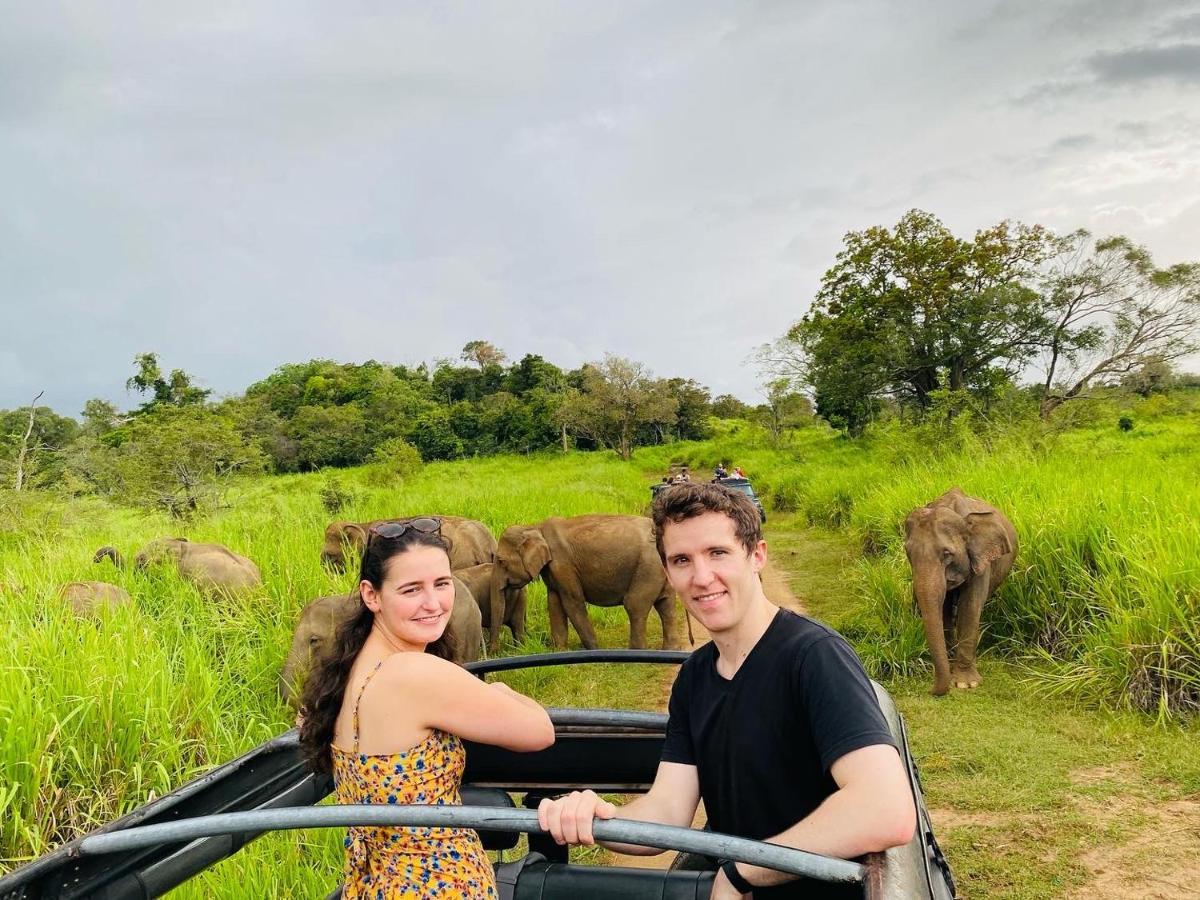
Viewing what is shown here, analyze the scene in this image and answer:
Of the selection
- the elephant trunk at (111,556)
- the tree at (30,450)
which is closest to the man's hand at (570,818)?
the elephant trunk at (111,556)

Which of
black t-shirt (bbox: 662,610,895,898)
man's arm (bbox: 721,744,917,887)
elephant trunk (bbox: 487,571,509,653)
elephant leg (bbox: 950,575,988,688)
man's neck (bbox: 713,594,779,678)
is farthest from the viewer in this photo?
elephant trunk (bbox: 487,571,509,653)

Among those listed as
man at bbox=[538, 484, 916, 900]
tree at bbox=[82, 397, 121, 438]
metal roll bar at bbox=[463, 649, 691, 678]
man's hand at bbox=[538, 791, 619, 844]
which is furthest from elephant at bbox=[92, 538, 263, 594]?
tree at bbox=[82, 397, 121, 438]

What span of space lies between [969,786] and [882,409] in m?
23.8

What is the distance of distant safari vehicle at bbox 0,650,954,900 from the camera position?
1.41 meters

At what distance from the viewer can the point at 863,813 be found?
145 cm

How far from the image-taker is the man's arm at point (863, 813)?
56.6 inches

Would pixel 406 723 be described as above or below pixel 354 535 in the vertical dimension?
below

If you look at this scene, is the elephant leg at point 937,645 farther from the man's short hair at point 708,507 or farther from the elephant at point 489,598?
the man's short hair at point 708,507

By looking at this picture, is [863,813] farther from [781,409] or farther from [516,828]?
[781,409]

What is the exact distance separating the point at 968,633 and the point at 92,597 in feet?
20.8

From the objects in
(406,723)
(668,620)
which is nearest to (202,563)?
(668,620)

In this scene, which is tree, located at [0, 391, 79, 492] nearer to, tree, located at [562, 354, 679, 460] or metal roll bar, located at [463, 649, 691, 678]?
metal roll bar, located at [463, 649, 691, 678]

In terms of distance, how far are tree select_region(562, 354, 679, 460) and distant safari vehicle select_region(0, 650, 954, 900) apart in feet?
118

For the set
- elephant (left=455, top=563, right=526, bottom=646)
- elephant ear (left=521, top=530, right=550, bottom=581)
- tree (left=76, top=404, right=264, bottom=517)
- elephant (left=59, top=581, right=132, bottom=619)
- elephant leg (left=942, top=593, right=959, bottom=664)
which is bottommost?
elephant leg (left=942, top=593, right=959, bottom=664)
